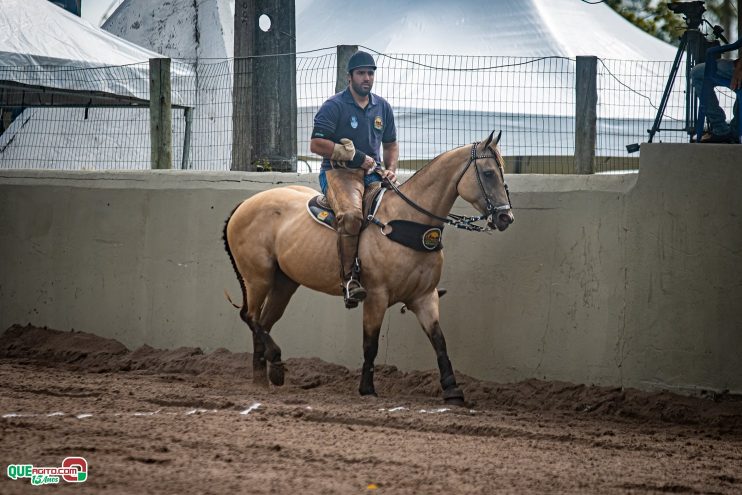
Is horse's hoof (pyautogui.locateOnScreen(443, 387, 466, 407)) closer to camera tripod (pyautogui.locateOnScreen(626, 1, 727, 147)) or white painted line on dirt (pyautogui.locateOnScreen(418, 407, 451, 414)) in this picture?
white painted line on dirt (pyautogui.locateOnScreen(418, 407, 451, 414))

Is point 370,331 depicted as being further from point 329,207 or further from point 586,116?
point 586,116

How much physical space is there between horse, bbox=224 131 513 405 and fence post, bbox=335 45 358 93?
1.28 meters

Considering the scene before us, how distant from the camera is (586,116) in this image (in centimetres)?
980

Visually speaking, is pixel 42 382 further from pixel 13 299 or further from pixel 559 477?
pixel 559 477

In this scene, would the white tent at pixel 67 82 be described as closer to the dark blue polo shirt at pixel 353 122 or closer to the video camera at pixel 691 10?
the dark blue polo shirt at pixel 353 122

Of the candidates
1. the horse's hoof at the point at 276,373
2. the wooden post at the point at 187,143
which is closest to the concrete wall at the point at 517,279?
the wooden post at the point at 187,143

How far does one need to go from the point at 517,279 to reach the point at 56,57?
26.2ft

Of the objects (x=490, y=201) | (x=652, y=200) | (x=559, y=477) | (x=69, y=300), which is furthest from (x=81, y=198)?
(x=559, y=477)

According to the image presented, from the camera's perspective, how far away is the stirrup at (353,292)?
886 centimetres

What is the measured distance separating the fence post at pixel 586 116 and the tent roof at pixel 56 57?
6.52 metres

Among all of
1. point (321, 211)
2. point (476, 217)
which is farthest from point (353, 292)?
point (476, 217)

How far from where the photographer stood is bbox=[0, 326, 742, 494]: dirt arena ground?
5969mm

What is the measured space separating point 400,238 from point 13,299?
583 centimetres

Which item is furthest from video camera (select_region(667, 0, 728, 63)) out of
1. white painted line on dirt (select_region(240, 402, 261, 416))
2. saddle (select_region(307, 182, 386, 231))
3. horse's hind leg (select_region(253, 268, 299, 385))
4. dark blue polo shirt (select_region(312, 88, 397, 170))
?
white painted line on dirt (select_region(240, 402, 261, 416))
